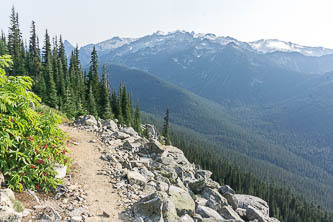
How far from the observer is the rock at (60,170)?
34.6 ft

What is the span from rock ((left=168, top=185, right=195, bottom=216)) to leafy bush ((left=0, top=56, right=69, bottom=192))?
20.6 ft

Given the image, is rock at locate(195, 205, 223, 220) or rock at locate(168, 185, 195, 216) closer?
rock at locate(168, 185, 195, 216)

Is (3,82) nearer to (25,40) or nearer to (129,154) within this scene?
(129,154)

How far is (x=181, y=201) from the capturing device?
12844mm

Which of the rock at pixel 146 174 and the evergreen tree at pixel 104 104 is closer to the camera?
the rock at pixel 146 174

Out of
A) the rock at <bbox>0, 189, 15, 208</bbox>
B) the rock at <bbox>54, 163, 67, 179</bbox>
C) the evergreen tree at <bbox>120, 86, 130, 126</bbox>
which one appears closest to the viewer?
the rock at <bbox>0, 189, 15, 208</bbox>

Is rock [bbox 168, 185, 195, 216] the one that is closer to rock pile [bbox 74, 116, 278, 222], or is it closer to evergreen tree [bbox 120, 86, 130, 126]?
rock pile [bbox 74, 116, 278, 222]

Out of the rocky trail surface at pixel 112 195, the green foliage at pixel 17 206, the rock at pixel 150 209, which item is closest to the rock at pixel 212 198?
the rocky trail surface at pixel 112 195

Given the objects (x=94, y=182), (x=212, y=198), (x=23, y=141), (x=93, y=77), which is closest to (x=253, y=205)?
(x=212, y=198)

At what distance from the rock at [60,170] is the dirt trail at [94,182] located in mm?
849

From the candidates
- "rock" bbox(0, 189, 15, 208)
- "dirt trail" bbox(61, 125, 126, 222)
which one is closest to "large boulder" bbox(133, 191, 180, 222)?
"dirt trail" bbox(61, 125, 126, 222)

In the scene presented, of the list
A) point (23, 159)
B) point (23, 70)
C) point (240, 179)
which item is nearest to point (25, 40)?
point (23, 70)

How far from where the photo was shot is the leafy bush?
8404 mm

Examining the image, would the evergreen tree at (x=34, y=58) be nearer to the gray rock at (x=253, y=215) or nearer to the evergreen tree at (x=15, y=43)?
the evergreen tree at (x=15, y=43)
